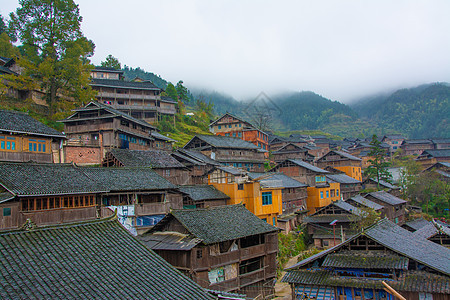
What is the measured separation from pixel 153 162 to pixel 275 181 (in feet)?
54.6

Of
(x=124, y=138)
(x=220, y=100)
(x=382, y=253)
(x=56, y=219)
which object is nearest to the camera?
(x=382, y=253)

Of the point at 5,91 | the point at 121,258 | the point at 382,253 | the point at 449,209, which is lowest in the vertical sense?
the point at 449,209

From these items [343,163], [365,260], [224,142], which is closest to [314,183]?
[224,142]

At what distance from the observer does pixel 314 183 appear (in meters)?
55.7

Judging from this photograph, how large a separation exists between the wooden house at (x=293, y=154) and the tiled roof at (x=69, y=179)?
48.8 meters

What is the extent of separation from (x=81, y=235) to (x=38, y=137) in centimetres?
2200

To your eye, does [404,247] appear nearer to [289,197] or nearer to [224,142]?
[289,197]

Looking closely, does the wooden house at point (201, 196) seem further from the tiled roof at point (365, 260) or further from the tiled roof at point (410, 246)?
the tiled roof at point (410, 246)

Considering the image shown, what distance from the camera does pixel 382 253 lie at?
22250mm

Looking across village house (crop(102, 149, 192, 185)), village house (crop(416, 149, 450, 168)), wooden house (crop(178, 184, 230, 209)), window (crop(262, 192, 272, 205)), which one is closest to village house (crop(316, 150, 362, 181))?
village house (crop(416, 149, 450, 168))

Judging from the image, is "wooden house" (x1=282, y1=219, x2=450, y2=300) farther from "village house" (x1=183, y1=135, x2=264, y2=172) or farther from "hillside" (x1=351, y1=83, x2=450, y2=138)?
"hillside" (x1=351, y1=83, x2=450, y2=138)

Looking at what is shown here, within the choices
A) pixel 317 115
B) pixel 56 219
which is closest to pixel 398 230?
pixel 56 219

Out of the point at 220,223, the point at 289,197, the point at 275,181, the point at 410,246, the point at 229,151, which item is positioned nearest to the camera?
the point at 410,246

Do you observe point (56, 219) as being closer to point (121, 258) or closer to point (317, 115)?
point (121, 258)
